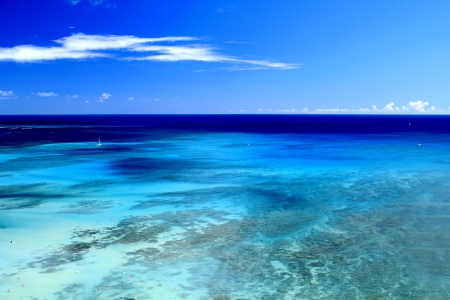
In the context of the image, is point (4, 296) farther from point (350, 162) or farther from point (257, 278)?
point (350, 162)

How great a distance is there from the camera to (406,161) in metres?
35.9

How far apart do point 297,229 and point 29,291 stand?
10200mm

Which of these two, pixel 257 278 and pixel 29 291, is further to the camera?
pixel 257 278

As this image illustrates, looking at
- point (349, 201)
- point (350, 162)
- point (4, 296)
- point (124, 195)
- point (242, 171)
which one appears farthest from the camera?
point (350, 162)

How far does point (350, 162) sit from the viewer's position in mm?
35656

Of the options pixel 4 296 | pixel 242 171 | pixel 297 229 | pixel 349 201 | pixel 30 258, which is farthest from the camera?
pixel 242 171

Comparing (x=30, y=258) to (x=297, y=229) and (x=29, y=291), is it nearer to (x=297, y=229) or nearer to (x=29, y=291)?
(x=29, y=291)

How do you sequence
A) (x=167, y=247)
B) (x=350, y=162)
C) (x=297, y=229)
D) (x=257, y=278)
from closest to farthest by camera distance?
(x=257, y=278)
(x=167, y=247)
(x=297, y=229)
(x=350, y=162)

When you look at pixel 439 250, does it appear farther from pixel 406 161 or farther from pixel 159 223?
pixel 406 161

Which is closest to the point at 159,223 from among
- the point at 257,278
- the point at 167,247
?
the point at 167,247

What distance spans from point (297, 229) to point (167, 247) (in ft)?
18.5

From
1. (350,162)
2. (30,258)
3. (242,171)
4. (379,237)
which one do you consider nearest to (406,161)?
(350,162)

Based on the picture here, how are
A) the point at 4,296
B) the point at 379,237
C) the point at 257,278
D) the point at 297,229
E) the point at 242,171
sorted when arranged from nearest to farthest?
the point at 4,296 < the point at 257,278 < the point at 379,237 < the point at 297,229 < the point at 242,171

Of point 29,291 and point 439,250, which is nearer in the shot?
point 29,291
